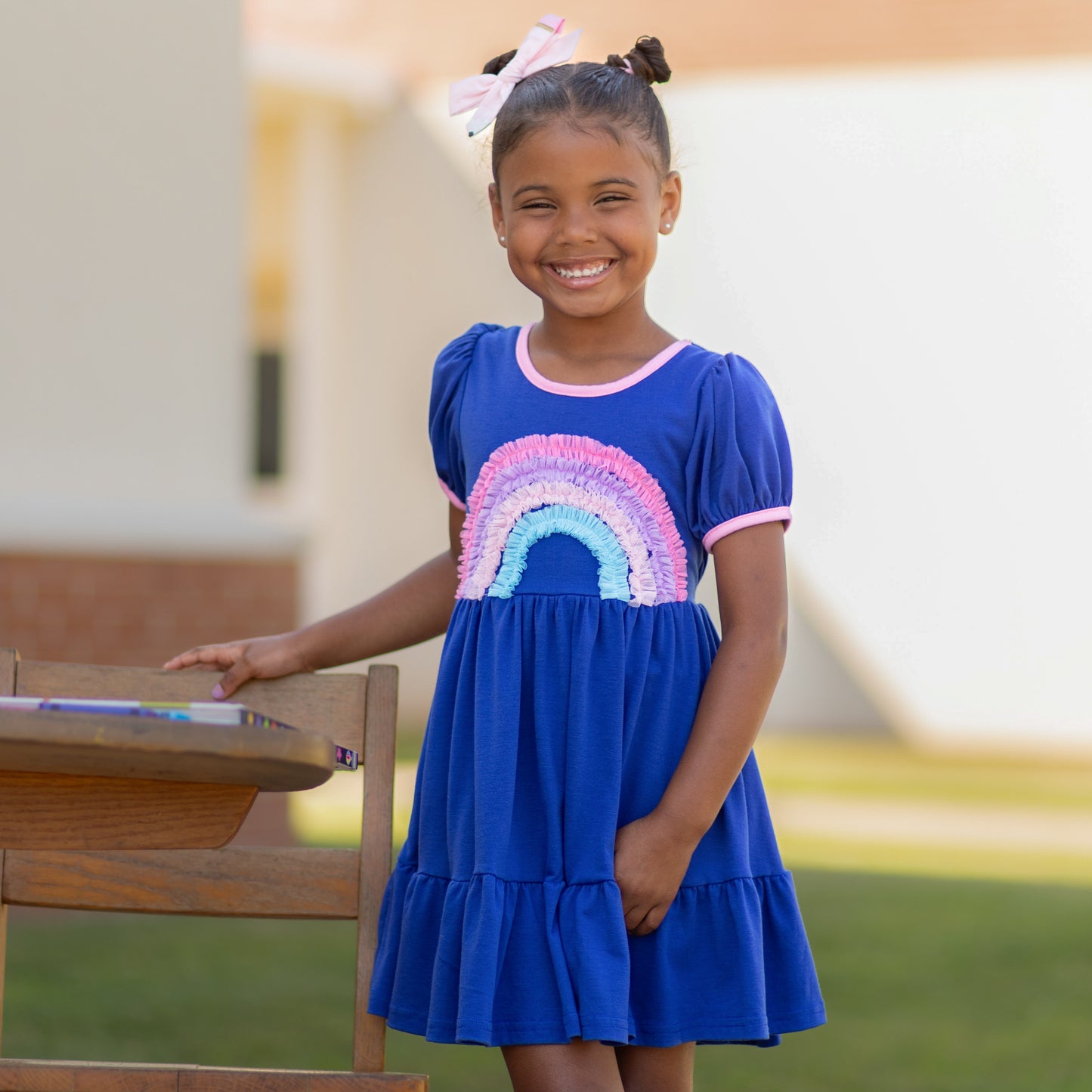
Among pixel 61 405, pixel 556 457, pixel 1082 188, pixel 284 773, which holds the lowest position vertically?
pixel 284 773

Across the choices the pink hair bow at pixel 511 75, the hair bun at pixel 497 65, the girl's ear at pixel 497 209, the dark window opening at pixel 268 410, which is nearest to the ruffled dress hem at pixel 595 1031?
the girl's ear at pixel 497 209

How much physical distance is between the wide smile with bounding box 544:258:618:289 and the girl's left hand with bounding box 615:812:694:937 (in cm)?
62

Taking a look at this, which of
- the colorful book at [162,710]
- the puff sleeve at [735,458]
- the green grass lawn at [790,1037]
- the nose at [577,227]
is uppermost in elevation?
the nose at [577,227]

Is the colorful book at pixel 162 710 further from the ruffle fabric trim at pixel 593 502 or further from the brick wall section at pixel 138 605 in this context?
the brick wall section at pixel 138 605

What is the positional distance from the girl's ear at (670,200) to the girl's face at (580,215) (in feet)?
0.09

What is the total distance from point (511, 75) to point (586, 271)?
0.92 ft

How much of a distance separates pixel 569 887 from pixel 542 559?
0.38m

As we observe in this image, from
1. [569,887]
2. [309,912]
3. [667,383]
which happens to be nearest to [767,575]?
[667,383]

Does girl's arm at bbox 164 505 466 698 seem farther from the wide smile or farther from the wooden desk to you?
the wooden desk

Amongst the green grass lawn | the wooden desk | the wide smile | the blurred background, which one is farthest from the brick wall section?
the wooden desk

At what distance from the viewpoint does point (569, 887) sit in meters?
1.87

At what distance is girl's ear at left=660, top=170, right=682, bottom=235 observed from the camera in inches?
80.7

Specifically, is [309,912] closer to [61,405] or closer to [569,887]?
[569,887]

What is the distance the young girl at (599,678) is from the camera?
1866 millimetres
